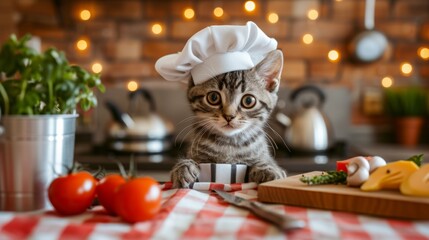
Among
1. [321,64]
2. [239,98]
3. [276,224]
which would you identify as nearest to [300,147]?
[321,64]

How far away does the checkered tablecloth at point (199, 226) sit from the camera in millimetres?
558

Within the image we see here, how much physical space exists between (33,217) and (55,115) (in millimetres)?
148

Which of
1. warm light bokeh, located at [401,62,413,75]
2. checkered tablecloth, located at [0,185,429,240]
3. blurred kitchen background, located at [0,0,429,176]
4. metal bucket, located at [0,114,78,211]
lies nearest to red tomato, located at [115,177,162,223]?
checkered tablecloth, located at [0,185,429,240]

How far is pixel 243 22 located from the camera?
225cm

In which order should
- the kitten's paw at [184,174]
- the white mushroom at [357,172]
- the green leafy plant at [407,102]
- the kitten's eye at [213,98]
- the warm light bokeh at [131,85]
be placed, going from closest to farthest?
1. the white mushroom at [357,172]
2. the kitten's paw at [184,174]
3. the kitten's eye at [213,98]
4. the green leafy plant at [407,102]
5. the warm light bokeh at [131,85]

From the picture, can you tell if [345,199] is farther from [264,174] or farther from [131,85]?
[131,85]

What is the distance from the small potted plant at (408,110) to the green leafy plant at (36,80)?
1858 mm

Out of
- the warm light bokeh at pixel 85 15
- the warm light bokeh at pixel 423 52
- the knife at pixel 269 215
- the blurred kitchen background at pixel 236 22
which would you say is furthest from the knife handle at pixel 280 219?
the warm light bokeh at pixel 423 52

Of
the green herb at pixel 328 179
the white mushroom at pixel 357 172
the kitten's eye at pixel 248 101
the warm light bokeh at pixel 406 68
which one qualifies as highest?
the warm light bokeh at pixel 406 68

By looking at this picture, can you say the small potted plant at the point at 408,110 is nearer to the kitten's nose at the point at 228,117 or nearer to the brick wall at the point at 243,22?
the brick wall at the point at 243,22

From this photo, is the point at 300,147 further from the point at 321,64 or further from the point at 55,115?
the point at 55,115

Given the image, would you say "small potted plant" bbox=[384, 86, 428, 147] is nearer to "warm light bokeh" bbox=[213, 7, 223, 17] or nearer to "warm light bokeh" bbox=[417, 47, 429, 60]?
"warm light bokeh" bbox=[417, 47, 429, 60]

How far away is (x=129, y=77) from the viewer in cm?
229

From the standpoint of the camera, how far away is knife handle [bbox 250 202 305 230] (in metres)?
0.56
